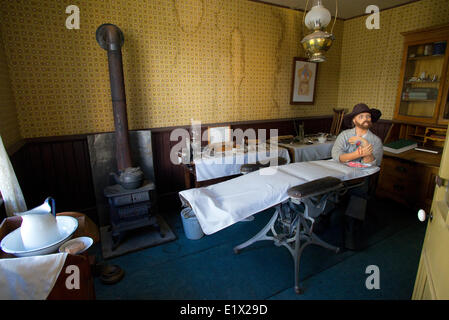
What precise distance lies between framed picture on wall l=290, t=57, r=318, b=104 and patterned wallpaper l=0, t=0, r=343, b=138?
121mm

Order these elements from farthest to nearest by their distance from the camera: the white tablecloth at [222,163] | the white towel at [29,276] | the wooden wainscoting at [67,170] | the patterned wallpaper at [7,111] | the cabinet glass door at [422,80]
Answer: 1. the cabinet glass door at [422,80]
2. the white tablecloth at [222,163]
3. the wooden wainscoting at [67,170]
4. the patterned wallpaper at [7,111]
5. the white towel at [29,276]

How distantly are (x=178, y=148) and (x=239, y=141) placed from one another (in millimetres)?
995

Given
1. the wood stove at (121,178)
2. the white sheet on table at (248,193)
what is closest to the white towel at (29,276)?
the white sheet on table at (248,193)

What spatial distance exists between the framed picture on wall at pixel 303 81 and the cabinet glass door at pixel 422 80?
1456mm

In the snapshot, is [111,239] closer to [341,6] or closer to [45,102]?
[45,102]

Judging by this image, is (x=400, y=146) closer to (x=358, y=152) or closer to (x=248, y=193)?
(x=358, y=152)

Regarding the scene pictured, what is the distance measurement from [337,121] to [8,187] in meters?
4.92

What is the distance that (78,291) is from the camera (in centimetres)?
127

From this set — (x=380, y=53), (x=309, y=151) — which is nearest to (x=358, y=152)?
(x=309, y=151)

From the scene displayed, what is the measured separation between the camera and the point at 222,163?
3.22m

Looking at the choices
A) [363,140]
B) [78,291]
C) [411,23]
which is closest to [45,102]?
[78,291]

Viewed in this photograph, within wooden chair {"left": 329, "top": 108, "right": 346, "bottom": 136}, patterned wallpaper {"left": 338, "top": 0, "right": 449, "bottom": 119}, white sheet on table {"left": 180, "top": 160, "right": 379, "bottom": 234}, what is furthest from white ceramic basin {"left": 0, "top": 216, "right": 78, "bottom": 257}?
patterned wallpaper {"left": 338, "top": 0, "right": 449, "bottom": 119}

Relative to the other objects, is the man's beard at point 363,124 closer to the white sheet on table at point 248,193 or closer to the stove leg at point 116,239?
the white sheet on table at point 248,193

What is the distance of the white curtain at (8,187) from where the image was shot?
174 cm
